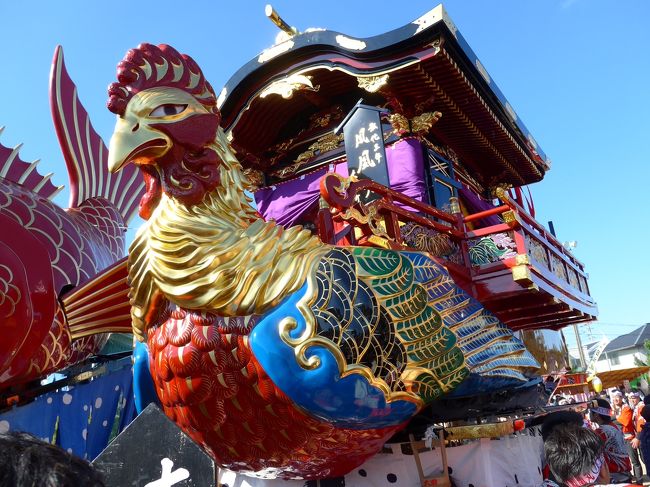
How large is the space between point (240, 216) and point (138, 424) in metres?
1.96

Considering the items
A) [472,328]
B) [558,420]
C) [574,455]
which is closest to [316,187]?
[472,328]

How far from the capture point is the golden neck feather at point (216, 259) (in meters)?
2.97

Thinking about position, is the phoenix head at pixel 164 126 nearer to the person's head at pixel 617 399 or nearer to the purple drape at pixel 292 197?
the purple drape at pixel 292 197

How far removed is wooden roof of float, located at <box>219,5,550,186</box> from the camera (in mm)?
4965

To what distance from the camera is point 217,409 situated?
302 centimetres

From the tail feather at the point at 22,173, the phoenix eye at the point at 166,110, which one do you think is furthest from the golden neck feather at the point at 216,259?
the tail feather at the point at 22,173

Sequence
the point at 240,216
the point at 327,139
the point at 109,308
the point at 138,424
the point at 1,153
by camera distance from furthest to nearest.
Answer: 1. the point at 327,139
2. the point at 1,153
3. the point at 109,308
4. the point at 240,216
5. the point at 138,424

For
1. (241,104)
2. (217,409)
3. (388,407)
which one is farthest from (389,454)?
(241,104)

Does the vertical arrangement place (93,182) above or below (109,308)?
above

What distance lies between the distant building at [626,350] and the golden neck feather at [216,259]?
4505cm

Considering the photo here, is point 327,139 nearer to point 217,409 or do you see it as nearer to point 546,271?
point 546,271

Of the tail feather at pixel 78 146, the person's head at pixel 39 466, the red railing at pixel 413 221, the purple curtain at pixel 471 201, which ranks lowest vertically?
the person's head at pixel 39 466

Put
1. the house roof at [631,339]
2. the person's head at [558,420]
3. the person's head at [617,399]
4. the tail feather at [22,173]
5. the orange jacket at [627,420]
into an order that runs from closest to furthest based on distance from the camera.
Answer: the person's head at [558,420], the tail feather at [22,173], the orange jacket at [627,420], the person's head at [617,399], the house roof at [631,339]

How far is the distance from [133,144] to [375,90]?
105 inches
